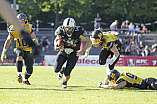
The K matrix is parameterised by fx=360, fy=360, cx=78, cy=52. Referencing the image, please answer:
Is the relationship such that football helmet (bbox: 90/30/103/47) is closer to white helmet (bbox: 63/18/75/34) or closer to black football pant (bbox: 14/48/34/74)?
white helmet (bbox: 63/18/75/34)

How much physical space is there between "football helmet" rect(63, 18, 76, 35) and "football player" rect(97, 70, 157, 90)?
1348 mm

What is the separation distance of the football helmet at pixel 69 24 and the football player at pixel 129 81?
1348 millimetres

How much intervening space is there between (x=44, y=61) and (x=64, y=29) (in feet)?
50.1

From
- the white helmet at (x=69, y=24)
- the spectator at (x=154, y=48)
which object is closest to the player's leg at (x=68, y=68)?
the white helmet at (x=69, y=24)

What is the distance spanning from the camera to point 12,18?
2.58 meters

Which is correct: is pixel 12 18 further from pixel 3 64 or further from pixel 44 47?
pixel 44 47

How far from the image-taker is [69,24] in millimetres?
8086

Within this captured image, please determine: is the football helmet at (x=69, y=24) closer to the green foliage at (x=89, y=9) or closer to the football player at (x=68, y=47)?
the football player at (x=68, y=47)

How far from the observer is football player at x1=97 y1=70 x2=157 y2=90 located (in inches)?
318

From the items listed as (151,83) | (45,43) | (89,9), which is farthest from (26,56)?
(89,9)

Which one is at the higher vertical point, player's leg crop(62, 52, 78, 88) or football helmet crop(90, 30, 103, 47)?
football helmet crop(90, 30, 103, 47)

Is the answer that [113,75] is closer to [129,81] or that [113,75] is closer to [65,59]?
[129,81]

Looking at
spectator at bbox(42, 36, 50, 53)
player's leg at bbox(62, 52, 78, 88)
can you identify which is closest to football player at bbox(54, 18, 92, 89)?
player's leg at bbox(62, 52, 78, 88)

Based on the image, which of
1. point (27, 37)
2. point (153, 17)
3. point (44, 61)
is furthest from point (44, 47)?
point (27, 37)
